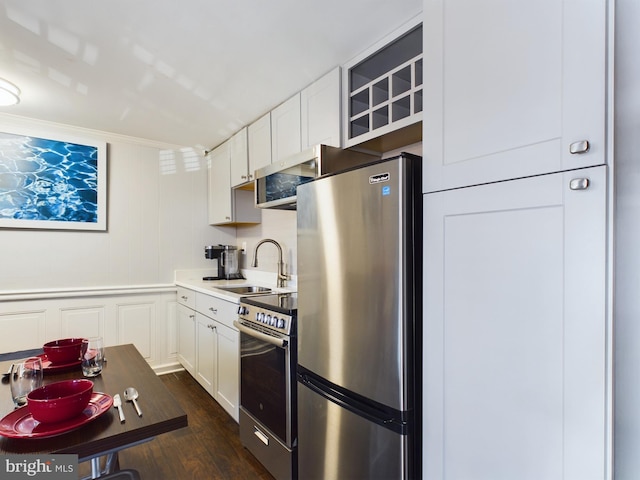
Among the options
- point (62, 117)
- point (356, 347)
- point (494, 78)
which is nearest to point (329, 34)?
point (494, 78)

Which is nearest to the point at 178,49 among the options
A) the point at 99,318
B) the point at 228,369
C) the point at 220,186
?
the point at 220,186

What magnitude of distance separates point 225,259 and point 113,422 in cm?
291

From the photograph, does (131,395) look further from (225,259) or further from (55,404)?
(225,259)

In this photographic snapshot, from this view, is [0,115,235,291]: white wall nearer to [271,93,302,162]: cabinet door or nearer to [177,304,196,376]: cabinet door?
[177,304,196,376]: cabinet door

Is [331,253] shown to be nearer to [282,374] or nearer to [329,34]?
[282,374]

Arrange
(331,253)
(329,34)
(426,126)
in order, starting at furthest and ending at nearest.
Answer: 1. (329,34)
2. (331,253)
3. (426,126)

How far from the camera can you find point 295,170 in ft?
7.58

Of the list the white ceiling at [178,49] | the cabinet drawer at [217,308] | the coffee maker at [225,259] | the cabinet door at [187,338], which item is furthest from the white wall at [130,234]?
the cabinet drawer at [217,308]

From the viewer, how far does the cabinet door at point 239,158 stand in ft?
10.2

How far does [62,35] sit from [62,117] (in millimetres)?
1480

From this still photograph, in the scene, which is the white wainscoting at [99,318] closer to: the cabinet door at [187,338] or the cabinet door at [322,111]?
the cabinet door at [187,338]

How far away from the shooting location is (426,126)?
1229 millimetres

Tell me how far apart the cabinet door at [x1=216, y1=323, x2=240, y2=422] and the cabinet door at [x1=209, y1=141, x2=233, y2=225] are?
4.38 ft

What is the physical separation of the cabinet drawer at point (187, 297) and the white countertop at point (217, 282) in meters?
0.05
